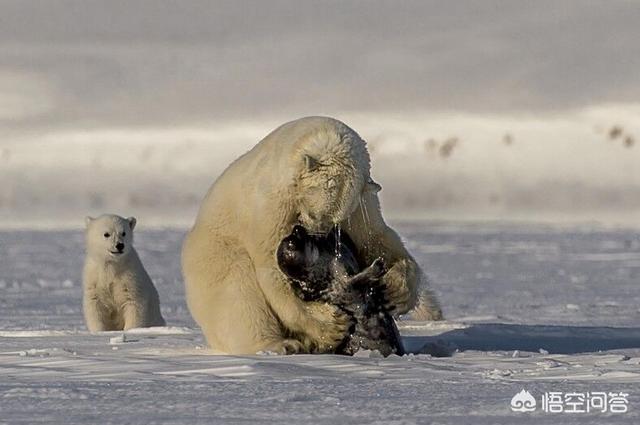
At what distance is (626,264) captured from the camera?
20.4 m

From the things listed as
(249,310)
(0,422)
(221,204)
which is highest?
(221,204)

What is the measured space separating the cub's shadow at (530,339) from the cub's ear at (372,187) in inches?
33.2

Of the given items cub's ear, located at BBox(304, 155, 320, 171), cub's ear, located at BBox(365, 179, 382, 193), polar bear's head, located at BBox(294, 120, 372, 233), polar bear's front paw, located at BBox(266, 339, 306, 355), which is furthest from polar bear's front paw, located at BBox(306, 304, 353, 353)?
cub's ear, located at BBox(304, 155, 320, 171)

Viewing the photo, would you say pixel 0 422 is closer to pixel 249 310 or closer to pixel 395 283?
pixel 249 310

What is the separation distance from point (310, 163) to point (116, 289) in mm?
4335

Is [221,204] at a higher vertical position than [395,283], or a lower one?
higher

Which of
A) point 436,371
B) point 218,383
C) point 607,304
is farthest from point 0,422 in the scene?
point 607,304

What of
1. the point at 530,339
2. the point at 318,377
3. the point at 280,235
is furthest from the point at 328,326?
the point at 530,339

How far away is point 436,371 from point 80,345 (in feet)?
6.69

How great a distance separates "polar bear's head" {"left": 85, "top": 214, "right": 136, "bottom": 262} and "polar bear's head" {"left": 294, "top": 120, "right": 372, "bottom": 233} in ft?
13.9

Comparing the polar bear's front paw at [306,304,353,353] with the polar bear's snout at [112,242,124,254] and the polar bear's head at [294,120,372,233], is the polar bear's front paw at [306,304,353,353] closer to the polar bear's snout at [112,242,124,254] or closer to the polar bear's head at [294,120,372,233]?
the polar bear's head at [294,120,372,233]

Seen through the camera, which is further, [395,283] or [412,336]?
[412,336]

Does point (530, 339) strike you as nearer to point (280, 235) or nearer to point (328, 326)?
point (328, 326)

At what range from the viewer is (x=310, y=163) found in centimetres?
491
